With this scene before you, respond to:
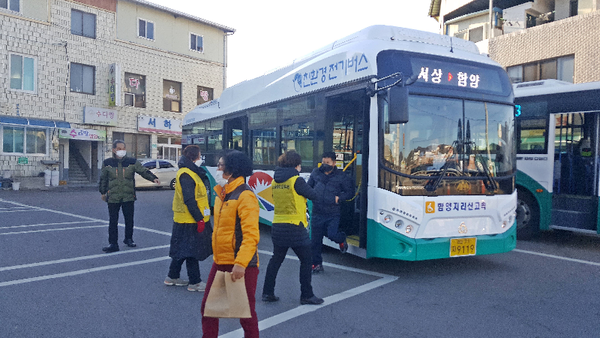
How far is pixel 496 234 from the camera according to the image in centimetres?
636

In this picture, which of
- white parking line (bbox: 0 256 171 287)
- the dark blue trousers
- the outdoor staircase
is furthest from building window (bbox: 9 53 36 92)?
the dark blue trousers

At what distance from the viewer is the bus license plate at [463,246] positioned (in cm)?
604

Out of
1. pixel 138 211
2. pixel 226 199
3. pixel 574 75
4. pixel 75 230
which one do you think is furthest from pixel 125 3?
pixel 226 199

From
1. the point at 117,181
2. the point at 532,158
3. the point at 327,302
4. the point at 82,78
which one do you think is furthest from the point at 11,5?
the point at 327,302

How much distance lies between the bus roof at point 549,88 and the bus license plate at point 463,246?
4.30 meters

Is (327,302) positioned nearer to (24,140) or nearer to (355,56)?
(355,56)

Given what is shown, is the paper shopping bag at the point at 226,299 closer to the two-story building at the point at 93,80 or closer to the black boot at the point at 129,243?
the black boot at the point at 129,243

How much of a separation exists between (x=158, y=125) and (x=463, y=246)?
25.2m

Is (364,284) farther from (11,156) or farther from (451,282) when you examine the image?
(11,156)

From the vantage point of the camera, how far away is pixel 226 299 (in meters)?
3.23

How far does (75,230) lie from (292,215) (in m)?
7.12

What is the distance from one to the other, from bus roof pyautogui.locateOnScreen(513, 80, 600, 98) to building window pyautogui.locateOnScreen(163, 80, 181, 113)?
77.4ft

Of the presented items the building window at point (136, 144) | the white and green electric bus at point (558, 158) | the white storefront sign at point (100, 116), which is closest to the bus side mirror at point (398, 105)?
the white and green electric bus at point (558, 158)

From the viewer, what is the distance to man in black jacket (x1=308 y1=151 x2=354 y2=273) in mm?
6344
